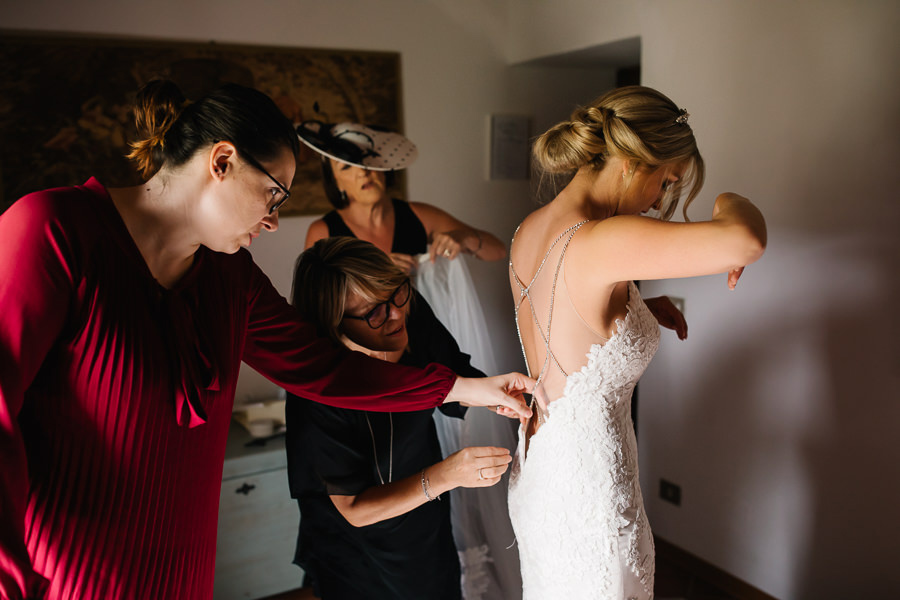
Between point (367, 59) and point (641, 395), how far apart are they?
1945 millimetres

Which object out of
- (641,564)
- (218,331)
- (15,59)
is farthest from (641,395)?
(15,59)

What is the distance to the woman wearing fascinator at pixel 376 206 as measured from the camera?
222 cm

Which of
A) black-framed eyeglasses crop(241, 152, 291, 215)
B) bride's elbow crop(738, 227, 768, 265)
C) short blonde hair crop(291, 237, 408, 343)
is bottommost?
short blonde hair crop(291, 237, 408, 343)

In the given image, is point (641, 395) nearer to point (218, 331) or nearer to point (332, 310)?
point (332, 310)

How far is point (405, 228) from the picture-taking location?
252 cm

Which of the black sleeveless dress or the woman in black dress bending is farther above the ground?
the black sleeveless dress

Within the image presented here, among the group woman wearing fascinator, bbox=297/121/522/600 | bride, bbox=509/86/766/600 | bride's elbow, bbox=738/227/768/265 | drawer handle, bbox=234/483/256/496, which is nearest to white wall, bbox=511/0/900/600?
woman wearing fascinator, bbox=297/121/522/600

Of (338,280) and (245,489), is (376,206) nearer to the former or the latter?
(338,280)

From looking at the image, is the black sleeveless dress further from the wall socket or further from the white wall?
the wall socket

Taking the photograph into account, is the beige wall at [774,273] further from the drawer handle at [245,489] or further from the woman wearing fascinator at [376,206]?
the woman wearing fascinator at [376,206]

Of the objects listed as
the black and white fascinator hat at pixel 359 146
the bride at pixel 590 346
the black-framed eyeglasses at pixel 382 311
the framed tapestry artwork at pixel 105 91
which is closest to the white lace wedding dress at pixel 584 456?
the bride at pixel 590 346

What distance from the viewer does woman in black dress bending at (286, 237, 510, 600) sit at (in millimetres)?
1378

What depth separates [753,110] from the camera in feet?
7.59

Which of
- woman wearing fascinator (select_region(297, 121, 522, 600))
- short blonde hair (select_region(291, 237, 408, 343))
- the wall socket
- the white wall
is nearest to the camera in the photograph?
short blonde hair (select_region(291, 237, 408, 343))
